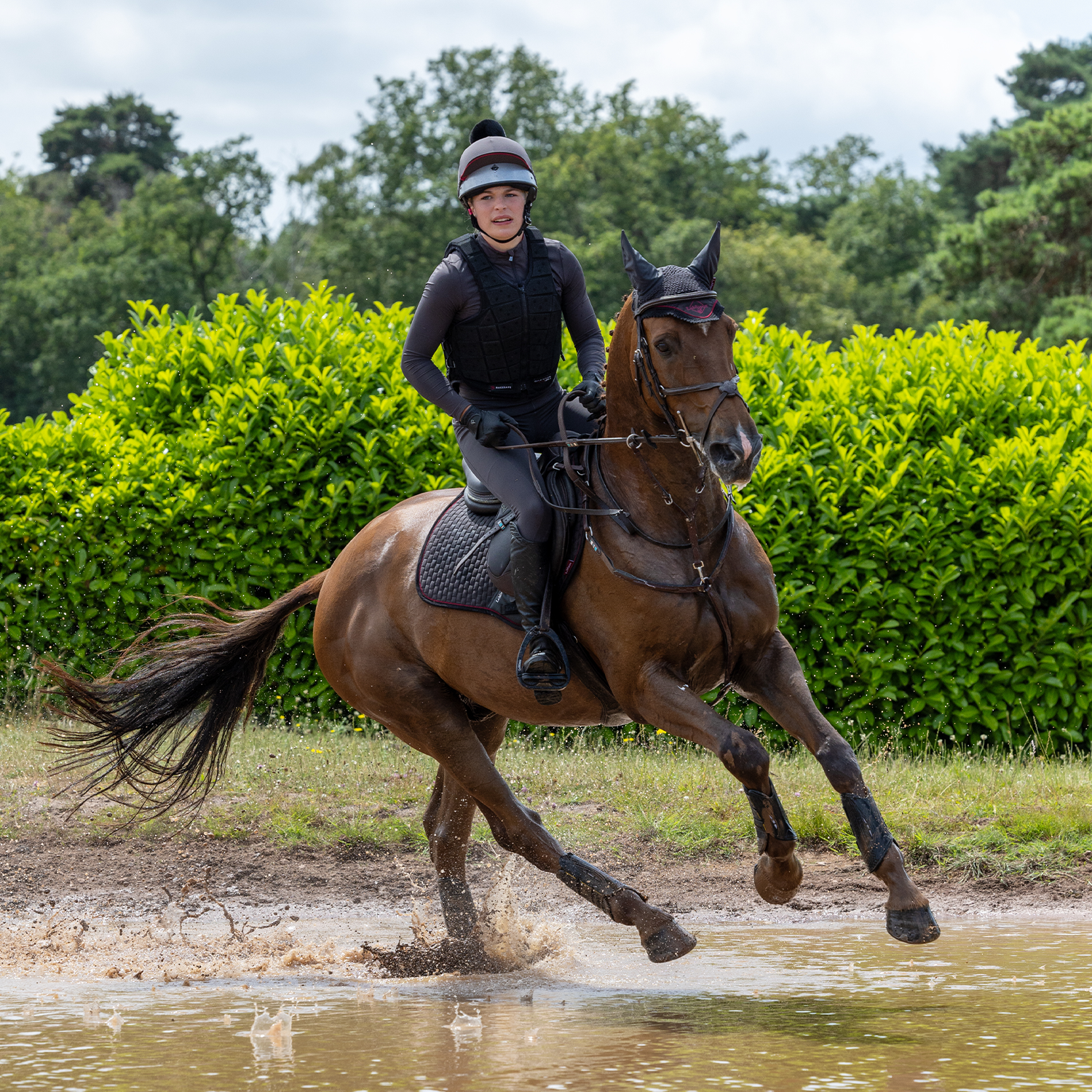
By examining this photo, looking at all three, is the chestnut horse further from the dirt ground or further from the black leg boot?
the dirt ground

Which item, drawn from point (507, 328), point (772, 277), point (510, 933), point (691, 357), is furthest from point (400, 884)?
point (772, 277)

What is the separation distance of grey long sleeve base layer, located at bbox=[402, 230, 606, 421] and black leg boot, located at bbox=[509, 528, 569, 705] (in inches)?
28.8

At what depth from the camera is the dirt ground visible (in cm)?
685

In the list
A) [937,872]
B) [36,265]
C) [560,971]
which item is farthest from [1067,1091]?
[36,265]

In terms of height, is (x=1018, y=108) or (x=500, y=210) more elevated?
(x=1018, y=108)

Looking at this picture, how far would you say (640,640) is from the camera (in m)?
5.05

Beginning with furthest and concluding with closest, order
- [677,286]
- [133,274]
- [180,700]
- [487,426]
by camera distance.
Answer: [133,274], [180,700], [487,426], [677,286]

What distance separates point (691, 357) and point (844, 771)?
5.27 ft

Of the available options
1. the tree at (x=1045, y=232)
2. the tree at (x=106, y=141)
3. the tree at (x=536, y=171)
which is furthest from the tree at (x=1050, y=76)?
the tree at (x=106, y=141)

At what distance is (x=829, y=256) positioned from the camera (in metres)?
48.4

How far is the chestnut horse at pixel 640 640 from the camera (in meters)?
4.68

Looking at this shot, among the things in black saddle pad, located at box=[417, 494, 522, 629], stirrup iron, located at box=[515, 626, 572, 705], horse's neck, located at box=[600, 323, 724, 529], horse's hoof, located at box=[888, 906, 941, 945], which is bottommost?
horse's hoof, located at box=[888, 906, 941, 945]

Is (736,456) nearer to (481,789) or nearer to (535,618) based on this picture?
(535,618)

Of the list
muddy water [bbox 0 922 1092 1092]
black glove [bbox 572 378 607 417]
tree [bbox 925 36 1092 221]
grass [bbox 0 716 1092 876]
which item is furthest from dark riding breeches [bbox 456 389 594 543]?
tree [bbox 925 36 1092 221]
